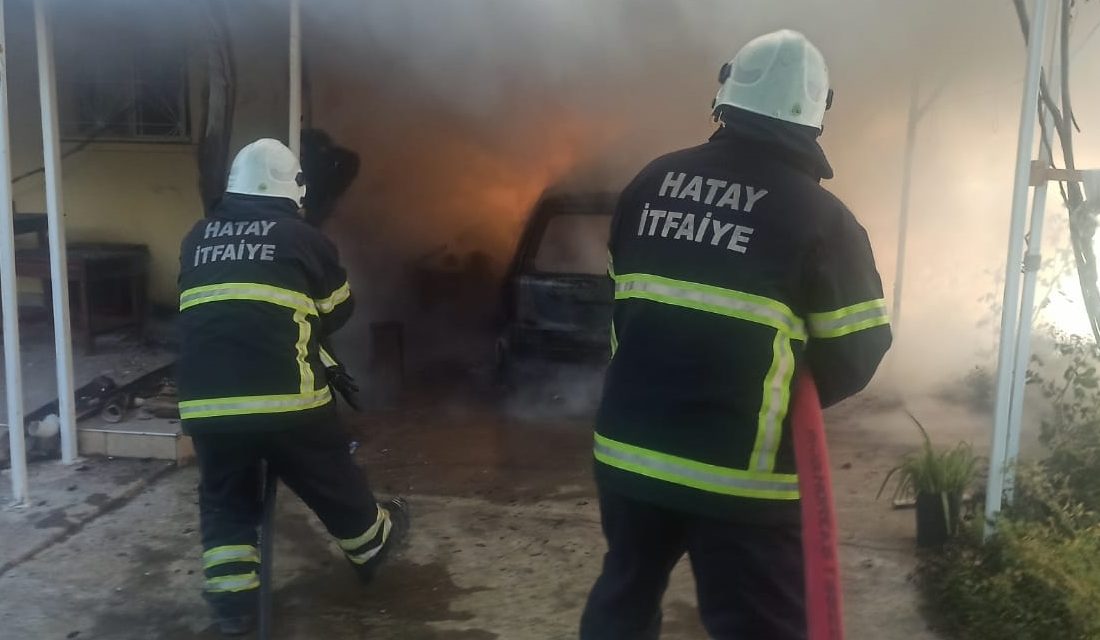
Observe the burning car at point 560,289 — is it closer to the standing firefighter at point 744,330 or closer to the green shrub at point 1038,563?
the green shrub at point 1038,563

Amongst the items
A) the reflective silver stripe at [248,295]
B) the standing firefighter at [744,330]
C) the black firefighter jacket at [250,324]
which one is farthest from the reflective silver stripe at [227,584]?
the standing firefighter at [744,330]

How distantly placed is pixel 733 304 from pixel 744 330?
0.07 metres

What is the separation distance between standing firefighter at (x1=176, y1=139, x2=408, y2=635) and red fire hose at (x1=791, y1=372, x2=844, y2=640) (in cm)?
183

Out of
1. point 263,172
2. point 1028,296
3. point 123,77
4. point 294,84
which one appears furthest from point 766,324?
point 123,77

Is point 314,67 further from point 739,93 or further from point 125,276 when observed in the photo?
point 739,93

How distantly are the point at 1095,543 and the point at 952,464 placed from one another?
0.61 m

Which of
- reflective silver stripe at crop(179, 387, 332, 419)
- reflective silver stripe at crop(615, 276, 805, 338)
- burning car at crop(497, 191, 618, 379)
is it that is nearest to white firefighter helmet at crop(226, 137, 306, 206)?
reflective silver stripe at crop(179, 387, 332, 419)

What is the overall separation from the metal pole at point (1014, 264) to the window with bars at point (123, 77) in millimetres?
5916

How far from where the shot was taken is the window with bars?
6.84 meters

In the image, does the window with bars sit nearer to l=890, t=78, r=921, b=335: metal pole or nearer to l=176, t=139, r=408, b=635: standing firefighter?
l=176, t=139, r=408, b=635: standing firefighter

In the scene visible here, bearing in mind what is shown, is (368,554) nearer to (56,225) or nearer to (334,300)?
(334,300)

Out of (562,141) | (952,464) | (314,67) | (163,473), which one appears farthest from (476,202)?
(952,464)

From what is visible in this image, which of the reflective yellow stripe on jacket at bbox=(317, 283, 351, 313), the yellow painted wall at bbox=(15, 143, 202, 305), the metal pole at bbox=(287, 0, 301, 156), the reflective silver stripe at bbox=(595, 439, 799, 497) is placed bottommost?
the reflective silver stripe at bbox=(595, 439, 799, 497)

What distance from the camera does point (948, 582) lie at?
135 inches
